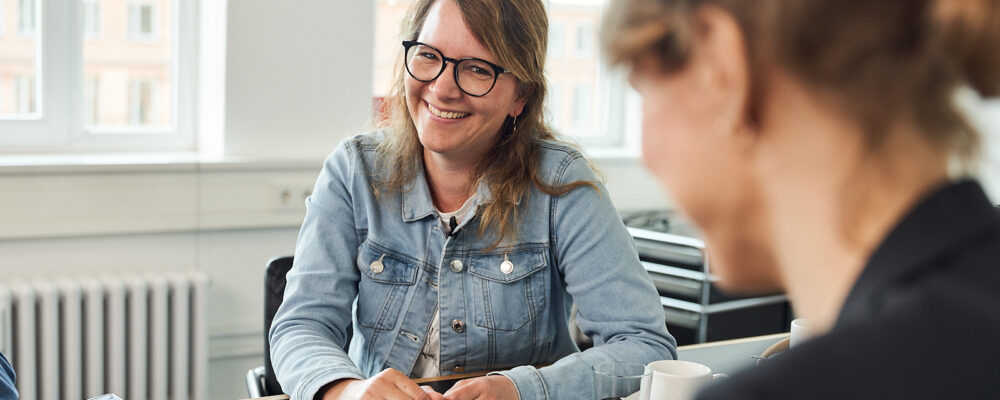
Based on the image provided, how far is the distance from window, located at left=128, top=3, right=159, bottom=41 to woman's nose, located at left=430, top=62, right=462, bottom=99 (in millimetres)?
1524

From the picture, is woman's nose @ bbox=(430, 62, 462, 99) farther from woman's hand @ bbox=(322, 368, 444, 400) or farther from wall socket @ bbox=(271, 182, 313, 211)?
wall socket @ bbox=(271, 182, 313, 211)

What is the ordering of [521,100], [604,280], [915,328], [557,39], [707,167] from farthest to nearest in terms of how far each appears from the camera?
[557,39] < [521,100] < [604,280] < [707,167] < [915,328]

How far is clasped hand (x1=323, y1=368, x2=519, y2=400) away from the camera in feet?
4.21

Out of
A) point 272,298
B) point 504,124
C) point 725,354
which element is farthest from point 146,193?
point 725,354

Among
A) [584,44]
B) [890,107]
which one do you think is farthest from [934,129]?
[584,44]

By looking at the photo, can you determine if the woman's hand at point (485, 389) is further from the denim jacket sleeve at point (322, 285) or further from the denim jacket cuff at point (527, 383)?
the denim jacket sleeve at point (322, 285)

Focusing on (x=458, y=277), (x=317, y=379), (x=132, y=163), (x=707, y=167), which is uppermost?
(x=707, y=167)

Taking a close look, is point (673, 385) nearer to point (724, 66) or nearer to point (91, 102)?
point (724, 66)

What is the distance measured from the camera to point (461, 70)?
162 cm

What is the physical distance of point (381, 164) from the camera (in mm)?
1718

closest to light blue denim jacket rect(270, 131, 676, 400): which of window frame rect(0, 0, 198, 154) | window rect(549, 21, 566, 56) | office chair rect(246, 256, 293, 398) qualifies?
office chair rect(246, 256, 293, 398)

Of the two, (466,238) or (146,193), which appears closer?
(466,238)

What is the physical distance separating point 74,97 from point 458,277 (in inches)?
63.1

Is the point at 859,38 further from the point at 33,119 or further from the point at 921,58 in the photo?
the point at 33,119
